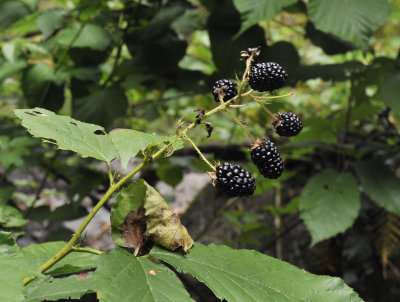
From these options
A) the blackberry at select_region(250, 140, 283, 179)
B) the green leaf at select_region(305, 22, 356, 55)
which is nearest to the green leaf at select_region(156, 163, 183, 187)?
the green leaf at select_region(305, 22, 356, 55)

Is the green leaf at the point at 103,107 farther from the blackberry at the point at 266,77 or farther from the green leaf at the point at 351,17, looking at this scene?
the blackberry at the point at 266,77

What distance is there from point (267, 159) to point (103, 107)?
1.43 metres

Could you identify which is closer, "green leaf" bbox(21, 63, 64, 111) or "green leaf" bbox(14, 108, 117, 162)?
"green leaf" bbox(14, 108, 117, 162)

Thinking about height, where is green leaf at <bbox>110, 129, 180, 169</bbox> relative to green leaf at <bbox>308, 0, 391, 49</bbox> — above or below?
above

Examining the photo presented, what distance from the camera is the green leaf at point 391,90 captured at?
6.12 ft

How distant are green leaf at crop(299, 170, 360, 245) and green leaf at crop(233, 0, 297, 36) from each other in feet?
2.95

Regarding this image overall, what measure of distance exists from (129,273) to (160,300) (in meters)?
0.09

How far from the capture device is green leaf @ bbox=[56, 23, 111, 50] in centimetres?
220

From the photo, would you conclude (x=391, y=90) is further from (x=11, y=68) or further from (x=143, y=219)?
(x=11, y=68)

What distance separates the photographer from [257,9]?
1.72 metres

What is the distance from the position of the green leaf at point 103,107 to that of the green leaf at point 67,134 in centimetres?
121

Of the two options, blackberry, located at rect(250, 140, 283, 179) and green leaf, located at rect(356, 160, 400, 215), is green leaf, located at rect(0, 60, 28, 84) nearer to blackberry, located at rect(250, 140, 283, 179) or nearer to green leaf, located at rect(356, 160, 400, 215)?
blackberry, located at rect(250, 140, 283, 179)

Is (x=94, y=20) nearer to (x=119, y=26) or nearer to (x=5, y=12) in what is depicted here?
(x=119, y=26)

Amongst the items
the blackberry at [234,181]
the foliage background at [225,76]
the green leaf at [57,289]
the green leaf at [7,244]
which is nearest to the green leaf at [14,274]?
the green leaf at [7,244]
